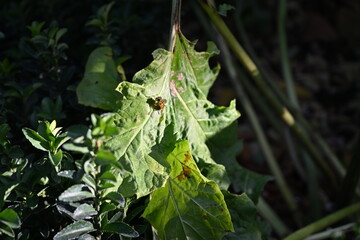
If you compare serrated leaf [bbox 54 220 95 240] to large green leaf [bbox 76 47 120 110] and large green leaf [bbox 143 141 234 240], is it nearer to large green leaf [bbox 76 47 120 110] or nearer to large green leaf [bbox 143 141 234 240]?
large green leaf [bbox 143 141 234 240]

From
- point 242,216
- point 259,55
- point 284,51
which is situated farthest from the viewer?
point 259,55

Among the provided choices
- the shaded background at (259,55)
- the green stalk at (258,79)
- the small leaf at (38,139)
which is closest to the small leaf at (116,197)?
the small leaf at (38,139)

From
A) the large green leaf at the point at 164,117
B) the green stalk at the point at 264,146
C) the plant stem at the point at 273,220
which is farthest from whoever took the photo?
the green stalk at the point at 264,146

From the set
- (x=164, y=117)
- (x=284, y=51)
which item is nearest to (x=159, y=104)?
(x=164, y=117)

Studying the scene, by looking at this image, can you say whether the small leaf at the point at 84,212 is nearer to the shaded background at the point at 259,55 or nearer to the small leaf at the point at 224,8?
the shaded background at the point at 259,55

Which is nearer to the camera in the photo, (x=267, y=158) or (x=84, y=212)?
(x=84, y=212)

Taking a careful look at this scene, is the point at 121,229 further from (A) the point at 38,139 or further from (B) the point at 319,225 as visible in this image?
(B) the point at 319,225

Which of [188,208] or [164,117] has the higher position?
[164,117]
